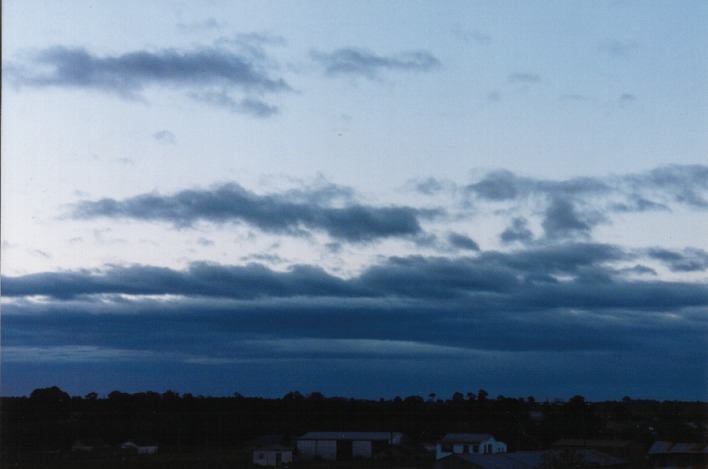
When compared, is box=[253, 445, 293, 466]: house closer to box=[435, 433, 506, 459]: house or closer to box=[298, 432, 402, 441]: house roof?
box=[298, 432, 402, 441]: house roof

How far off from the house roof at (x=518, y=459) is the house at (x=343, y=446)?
66.3ft

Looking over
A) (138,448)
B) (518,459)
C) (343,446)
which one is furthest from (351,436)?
(518,459)

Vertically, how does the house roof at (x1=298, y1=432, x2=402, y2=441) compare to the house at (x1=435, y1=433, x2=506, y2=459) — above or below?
above

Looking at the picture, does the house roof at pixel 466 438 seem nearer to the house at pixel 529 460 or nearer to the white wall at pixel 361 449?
the white wall at pixel 361 449

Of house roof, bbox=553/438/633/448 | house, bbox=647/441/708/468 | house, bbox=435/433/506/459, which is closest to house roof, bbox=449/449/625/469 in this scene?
house, bbox=647/441/708/468

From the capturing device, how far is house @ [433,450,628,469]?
57.5 meters

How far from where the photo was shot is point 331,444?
278ft

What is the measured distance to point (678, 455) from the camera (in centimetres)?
6544

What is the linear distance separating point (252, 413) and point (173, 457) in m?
31.2

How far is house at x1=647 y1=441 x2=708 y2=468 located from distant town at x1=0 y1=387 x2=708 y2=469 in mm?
147

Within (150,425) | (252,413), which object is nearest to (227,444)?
(150,425)

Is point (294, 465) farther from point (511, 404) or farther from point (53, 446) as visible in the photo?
point (511, 404)

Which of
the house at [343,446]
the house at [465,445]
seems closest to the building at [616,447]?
the house at [465,445]

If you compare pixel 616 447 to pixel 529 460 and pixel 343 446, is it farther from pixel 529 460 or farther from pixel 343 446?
pixel 343 446
